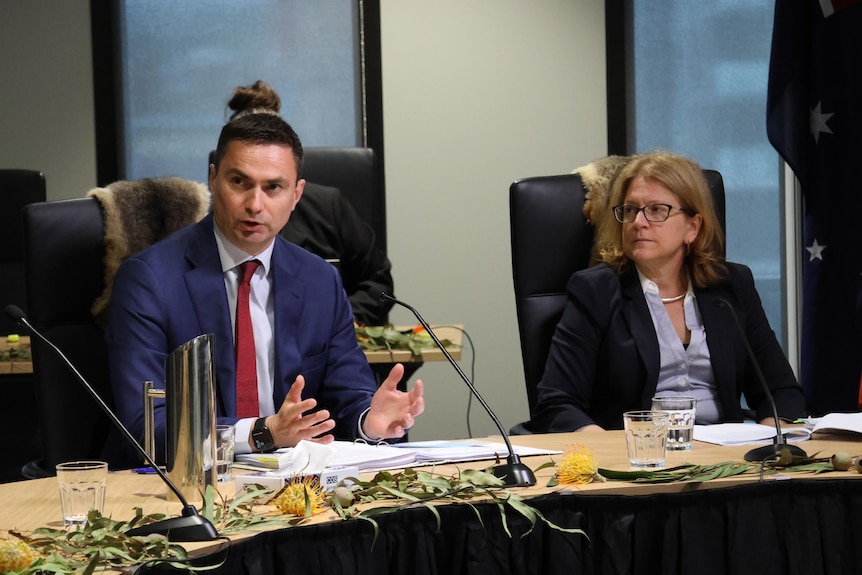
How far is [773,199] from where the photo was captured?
520cm

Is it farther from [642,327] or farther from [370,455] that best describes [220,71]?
[370,455]

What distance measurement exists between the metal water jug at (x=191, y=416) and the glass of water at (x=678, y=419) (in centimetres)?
86

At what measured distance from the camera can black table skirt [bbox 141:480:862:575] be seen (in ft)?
5.20

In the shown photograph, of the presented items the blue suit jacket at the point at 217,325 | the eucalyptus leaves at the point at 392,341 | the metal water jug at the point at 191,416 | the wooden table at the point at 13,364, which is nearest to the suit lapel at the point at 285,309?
the blue suit jacket at the point at 217,325

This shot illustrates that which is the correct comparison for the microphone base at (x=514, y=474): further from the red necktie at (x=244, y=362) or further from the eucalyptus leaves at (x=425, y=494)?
the red necktie at (x=244, y=362)

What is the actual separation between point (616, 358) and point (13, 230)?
241 centimetres

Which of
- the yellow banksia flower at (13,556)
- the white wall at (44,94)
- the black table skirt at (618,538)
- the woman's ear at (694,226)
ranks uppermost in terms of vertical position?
the white wall at (44,94)

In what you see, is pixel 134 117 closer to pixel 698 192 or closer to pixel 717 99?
pixel 717 99

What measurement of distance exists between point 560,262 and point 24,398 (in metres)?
1.95

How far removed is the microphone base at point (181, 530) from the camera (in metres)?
1.45

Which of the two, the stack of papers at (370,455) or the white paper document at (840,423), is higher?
the stack of papers at (370,455)

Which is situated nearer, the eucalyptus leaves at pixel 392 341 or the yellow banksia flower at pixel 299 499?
the yellow banksia flower at pixel 299 499

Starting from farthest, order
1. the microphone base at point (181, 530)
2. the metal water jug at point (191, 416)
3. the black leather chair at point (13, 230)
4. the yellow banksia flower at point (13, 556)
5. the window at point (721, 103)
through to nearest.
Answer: the window at point (721, 103) < the black leather chair at point (13, 230) < the metal water jug at point (191, 416) < the microphone base at point (181, 530) < the yellow banksia flower at point (13, 556)

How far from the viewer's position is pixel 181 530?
1451mm
